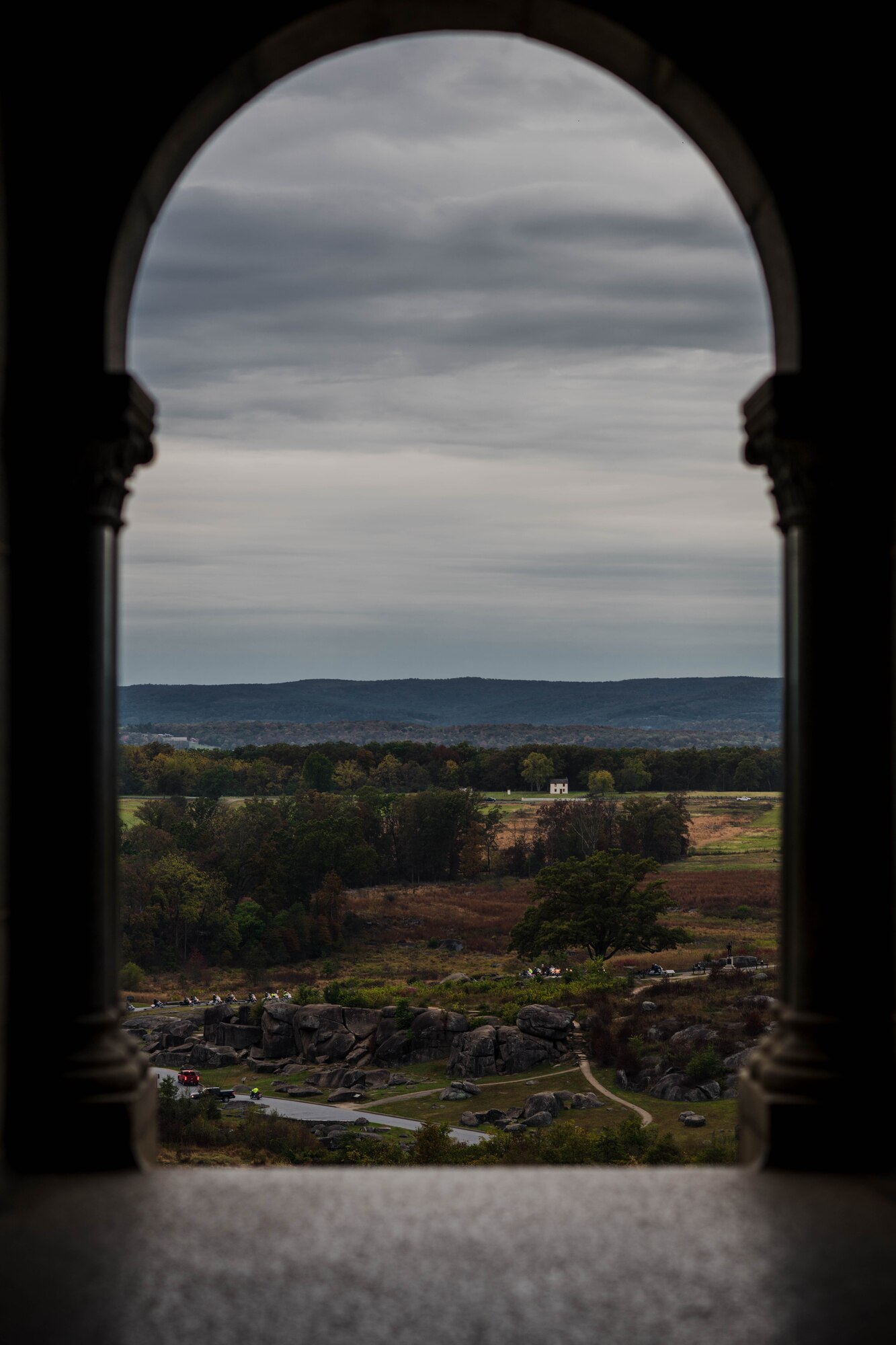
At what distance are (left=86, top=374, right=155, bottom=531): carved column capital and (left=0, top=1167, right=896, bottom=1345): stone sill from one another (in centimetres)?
455

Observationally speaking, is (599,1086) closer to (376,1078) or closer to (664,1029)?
(664,1029)

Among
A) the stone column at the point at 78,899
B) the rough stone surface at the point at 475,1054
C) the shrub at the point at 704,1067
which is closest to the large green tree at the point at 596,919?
the rough stone surface at the point at 475,1054

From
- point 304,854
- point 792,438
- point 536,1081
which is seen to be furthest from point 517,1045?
point 792,438

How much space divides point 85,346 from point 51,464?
0.86 meters

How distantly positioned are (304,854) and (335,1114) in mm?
61918

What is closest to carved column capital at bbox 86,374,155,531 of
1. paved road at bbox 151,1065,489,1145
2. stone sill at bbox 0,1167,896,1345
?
stone sill at bbox 0,1167,896,1345

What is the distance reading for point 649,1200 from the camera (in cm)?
790

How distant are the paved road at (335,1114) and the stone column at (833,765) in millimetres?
75869

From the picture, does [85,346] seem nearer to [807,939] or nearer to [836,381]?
[836,381]

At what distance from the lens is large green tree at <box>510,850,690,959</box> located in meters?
118

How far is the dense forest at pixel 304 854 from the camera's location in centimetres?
13925

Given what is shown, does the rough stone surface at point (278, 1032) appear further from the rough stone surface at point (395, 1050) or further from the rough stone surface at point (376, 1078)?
the rough stone surface at point (376, 1078)

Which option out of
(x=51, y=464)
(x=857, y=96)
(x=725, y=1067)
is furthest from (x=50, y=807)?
(x=725, y=1067)

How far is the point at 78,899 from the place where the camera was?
8.68 m
